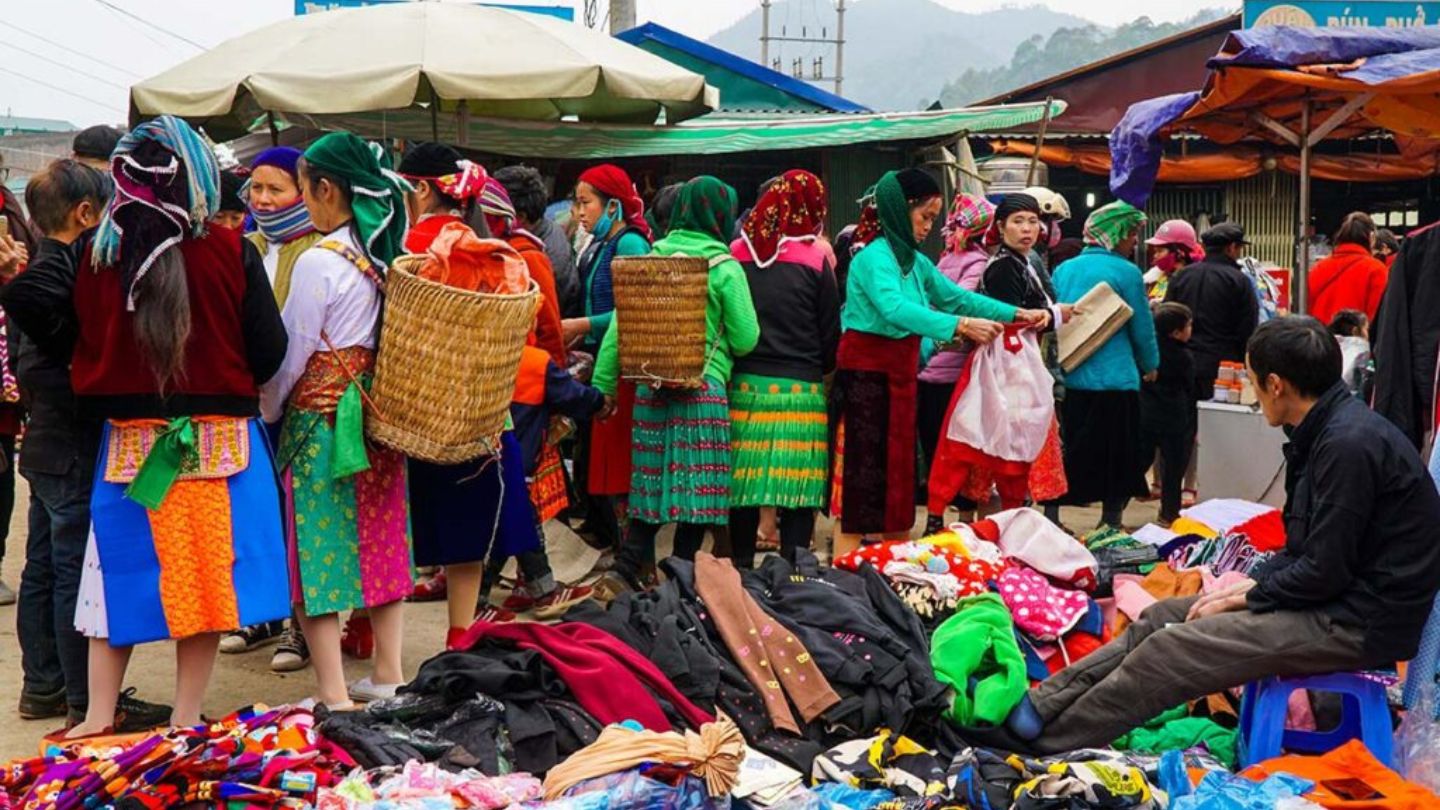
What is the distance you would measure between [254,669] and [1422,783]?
160 inches

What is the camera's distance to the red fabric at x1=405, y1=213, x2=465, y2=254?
517 cm

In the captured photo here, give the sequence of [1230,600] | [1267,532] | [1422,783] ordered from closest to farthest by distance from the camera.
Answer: [1422,783] < [1230,600] < [1267,532]

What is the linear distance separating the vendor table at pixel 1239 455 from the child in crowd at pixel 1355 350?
623 millimetres

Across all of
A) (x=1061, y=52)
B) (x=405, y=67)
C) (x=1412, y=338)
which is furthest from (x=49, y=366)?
(x=1061, y=52)

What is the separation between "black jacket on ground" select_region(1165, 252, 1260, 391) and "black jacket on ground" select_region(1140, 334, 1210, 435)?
218 millimetres

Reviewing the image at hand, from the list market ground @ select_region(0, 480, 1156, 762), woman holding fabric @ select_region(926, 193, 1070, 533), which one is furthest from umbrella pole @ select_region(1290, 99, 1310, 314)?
market ground @ select_region(0, 480, 1156, 762)

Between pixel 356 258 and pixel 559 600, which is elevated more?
pixel 356 258

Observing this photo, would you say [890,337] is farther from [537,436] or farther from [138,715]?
[138,715]

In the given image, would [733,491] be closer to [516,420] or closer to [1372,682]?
[516,420]

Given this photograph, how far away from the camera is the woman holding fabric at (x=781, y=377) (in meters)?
6.63

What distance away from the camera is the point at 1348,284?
9102mm

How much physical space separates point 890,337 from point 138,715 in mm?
3464

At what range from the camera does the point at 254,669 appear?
574 cm

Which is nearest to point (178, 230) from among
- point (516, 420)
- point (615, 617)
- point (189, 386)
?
point (189, 386)
